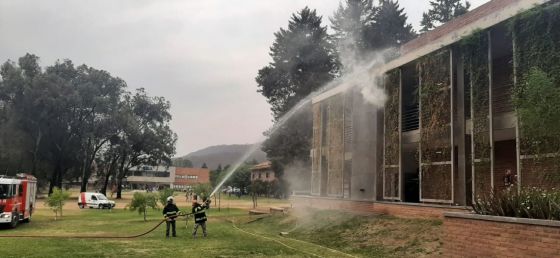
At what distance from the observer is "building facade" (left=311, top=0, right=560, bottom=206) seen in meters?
14.5

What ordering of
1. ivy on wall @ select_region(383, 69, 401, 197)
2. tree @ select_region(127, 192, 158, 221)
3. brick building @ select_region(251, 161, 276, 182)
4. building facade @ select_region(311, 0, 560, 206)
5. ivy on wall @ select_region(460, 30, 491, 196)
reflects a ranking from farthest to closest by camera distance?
brick building @ select_region(251, 161, 276, 182)
tree @ select_region(127, 192, 158, 221)
ivy on wall @ select_region(383, 69, 401, 197)
ivy on wall @ select_region(460, 30, 491, 196)
building facade @ select_region(311, 0, 560, 206)

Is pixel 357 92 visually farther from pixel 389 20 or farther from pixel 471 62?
pixel 389 20

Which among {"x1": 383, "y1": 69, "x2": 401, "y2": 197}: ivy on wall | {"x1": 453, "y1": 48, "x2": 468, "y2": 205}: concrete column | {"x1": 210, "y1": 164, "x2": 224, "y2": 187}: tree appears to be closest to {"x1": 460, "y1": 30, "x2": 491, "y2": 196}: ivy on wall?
{"x1": 453, "y1": 48, "x2": 468, "y2": 205}: concrete column

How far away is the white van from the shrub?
141 feet

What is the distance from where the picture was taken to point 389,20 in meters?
51.8

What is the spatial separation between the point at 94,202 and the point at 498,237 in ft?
150

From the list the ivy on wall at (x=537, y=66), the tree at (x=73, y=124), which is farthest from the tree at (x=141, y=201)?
the tree at (x=73, y=124)

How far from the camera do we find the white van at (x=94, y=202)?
48.2 metres

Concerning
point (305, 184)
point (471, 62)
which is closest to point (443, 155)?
point (471, 62)

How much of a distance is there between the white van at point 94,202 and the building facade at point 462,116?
2995 cm

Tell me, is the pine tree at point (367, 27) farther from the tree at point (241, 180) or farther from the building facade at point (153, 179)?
the building facade at point (153, 179)

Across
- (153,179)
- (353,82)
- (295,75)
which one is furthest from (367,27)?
(153,179)

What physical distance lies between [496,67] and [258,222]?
587 inches

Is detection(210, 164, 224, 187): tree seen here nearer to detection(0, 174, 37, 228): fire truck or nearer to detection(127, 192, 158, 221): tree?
detection(127, 192, 158, 221): tree
